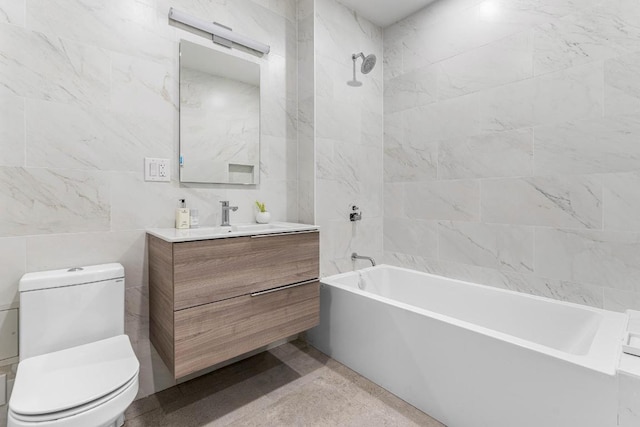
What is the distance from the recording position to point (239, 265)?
5.28ft

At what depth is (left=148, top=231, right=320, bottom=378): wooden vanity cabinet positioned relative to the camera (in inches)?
56.6

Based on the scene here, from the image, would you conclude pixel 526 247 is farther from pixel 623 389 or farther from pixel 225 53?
pixel 225 53

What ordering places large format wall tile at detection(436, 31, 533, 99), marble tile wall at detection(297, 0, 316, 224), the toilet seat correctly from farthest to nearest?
1. marble tile wall at detection(297, 0, 316, 224)
2. large format wall tile at detection(436, 31, 533, 99)
3. the toilet seat

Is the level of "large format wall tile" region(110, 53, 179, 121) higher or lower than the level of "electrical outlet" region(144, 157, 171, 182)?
higher

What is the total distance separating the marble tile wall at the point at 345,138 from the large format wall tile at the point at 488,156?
2.01 ft

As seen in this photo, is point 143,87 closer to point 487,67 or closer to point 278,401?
point 278,401

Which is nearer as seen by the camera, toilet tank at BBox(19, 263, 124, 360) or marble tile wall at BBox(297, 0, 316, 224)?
toilet tank at BBox(19, 263, 124, 360)

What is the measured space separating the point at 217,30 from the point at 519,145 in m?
2.06

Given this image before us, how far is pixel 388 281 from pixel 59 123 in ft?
7.89

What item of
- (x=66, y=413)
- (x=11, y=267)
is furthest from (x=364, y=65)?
(x=66, y=413)

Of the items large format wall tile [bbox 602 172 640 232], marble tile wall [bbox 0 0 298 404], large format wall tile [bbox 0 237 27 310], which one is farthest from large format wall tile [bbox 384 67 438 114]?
large format wall tile [bbox 0 237 27 310]

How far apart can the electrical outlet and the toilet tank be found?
53 cm

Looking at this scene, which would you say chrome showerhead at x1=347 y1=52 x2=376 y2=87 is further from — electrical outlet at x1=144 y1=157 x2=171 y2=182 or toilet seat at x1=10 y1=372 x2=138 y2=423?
toilet seat at x1=10 y1=372 x2=138 y2=423

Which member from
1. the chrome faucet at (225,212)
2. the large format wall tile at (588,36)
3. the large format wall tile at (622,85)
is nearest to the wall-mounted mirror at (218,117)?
the chrome faucet at (225,212)
